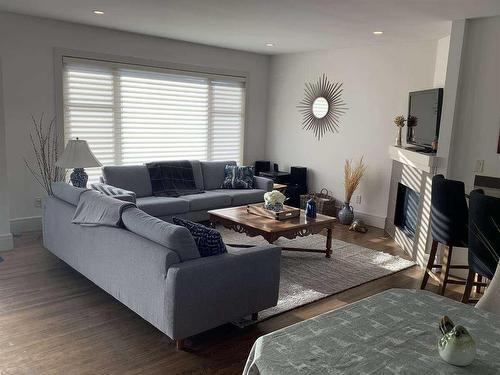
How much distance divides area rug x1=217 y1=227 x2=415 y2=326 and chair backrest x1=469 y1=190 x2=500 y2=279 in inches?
48.8

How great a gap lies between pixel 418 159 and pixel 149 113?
3621 mm

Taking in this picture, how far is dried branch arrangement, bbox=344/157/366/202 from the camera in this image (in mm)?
6172

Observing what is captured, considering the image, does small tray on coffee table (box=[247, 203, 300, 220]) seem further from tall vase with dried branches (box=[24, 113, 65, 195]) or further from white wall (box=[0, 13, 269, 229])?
white wall (box=[0, 13, 269, 229])

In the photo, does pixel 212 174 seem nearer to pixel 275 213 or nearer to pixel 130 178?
pixel 130 178

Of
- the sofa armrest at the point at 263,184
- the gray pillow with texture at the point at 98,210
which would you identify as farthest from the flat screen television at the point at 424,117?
the gray pillow with texture at the point at 98,210

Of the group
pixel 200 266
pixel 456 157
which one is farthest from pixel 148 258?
pixel 456 157

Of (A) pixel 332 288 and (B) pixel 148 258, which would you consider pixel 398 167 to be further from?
(B) pixel 148 258

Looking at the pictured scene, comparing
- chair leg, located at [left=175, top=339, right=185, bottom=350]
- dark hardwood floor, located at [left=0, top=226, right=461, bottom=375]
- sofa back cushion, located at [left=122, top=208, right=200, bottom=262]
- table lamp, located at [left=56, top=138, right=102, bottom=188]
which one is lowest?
dark hardwood floor, located at [left=0, top=226, right=461, bottom=375]

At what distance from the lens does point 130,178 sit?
5504mm

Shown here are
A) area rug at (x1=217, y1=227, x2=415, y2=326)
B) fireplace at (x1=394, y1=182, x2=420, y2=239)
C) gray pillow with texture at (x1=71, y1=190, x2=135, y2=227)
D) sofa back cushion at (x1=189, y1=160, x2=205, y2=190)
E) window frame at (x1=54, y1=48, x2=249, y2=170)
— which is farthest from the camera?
sofa back cushion at (x1=189, y1=160, x2=205, y2=190)

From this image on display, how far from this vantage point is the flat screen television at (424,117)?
4543 millimetres

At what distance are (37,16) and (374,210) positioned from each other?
4917mm

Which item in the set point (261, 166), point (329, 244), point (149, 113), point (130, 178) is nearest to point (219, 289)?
point (329, 244)

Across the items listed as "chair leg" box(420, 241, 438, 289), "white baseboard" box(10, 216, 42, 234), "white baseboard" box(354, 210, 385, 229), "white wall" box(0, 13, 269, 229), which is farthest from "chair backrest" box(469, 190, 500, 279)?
"white baseboard" box(10, 216, 42, 234)
